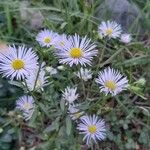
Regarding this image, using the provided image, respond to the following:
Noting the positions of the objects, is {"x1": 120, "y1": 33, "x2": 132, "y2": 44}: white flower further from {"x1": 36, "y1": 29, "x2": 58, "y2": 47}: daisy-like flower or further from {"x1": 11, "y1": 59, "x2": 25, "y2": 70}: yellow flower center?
{"x1": 11, "y1": 59, "x2": 25, "y2": 70}: yellow flower center

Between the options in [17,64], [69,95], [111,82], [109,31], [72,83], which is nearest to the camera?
[17,64]

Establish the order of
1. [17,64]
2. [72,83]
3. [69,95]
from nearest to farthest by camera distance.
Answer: [17,64] → [69,95] → [72,83]

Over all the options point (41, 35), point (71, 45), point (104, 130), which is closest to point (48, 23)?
point (41, 35)

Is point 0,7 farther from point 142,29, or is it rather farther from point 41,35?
point 142,29

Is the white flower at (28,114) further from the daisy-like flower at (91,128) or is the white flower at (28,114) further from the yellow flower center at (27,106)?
the daisy-like flower at (91,128)

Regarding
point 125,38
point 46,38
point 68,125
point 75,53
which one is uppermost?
point 125,38

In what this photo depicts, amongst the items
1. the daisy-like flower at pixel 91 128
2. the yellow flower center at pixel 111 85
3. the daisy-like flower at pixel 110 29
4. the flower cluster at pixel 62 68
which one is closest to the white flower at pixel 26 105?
the flower cluster at pixel 62 68

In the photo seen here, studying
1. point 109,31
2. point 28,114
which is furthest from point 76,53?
point 109,31

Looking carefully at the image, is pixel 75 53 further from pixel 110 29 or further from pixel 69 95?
pixel 110 29
